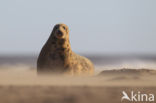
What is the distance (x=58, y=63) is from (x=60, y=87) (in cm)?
350

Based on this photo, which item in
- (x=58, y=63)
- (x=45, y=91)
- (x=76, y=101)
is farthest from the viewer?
(x=58, y=63)

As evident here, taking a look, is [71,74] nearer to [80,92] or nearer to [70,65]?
[70,65]

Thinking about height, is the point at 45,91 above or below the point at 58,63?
below

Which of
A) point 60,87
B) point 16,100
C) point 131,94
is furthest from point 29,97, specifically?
point 131,94

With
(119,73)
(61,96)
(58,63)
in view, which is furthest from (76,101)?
(119,73)

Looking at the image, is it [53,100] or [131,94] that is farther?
[131,94]

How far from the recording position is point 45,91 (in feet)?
18.8

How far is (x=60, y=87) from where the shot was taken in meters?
5.99

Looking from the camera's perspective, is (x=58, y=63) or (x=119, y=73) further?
(x=119, y=73)

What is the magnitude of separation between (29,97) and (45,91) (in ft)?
1.12

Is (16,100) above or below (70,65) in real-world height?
→ below

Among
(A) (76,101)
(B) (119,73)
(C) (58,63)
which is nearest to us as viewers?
(A) (76,101)

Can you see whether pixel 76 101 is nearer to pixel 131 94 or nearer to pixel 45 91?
pixel 45 91

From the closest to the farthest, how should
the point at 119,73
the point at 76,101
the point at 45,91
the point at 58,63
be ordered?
the point at 76,101, the point at 45,91, the point at 58,63, the point at 119,73
